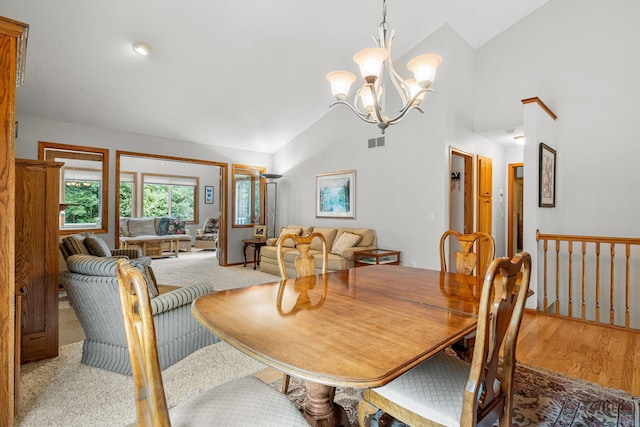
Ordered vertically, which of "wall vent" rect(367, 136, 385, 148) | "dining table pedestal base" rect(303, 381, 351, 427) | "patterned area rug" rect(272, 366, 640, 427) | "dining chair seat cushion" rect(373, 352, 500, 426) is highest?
"wall vent" rect(367, 136, 385, 148)

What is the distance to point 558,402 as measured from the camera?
1931 millimetres

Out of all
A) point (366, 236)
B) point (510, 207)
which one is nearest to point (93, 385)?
point (366, 236)

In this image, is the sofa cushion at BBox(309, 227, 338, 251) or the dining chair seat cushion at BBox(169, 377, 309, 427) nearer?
the dining chair seat cushion at BBox(169, 377, 309, 427)

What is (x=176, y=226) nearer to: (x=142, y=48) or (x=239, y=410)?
(x=142, y=48)

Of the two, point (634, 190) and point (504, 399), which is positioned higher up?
point (634, 190)

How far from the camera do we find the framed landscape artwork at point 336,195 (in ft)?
18.3

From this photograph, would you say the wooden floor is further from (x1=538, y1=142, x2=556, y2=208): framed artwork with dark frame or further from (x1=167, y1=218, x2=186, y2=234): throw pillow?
(x1=167, y1=218, x2=186, y2=234): throw pillow

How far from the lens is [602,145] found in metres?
4.01

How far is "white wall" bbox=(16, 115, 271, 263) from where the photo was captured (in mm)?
4488

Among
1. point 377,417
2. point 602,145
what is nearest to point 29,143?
point 377,417

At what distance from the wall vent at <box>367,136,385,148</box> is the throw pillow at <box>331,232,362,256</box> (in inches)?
57.5

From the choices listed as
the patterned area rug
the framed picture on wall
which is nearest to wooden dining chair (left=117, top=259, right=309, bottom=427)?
the patterned area rug

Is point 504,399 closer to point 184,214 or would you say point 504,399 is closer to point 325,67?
point 325,67

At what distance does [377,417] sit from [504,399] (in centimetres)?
71
